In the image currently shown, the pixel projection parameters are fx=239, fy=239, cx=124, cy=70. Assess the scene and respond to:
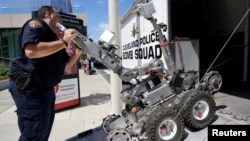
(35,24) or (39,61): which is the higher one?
(35,24)

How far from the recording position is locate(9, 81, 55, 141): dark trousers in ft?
8.64

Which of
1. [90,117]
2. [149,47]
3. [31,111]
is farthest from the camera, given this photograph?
[149,47]

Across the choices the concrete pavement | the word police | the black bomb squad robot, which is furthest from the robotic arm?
the word police

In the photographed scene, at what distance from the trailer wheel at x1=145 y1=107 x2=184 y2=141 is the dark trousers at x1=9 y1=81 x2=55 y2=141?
54.1 inches

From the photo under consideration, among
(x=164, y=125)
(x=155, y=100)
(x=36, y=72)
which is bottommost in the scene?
(x=164, y=125)

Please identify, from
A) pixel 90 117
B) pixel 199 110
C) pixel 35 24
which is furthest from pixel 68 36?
pixel 90 117

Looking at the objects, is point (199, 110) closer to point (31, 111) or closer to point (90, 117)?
point (31, 111)

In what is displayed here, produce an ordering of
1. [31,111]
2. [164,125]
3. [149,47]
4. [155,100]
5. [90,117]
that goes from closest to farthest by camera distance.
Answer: [31,111], [164,125], [155,100], [90,117], [149,47]

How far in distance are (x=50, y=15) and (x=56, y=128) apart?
2.82 metres

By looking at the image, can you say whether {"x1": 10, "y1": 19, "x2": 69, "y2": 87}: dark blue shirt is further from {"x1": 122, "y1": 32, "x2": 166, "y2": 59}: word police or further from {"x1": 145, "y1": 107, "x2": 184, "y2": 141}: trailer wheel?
{"x1": 122, "y1": 32, "x2": 166, "y2": 59}: word police

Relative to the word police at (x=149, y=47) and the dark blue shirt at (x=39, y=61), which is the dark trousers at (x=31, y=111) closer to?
the dark blue shirt at (x=39, y=61)

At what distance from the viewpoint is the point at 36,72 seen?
8.67 ft

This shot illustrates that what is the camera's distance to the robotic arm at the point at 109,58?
10.5ft

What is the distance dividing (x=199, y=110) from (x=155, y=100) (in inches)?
28.2
